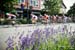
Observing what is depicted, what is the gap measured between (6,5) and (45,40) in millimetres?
42171

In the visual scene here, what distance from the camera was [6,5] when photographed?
47.5 metres

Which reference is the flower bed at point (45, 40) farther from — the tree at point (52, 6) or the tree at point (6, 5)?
the tree at point (52, 6)

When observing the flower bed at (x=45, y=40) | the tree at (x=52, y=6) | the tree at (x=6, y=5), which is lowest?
the tree at (x=52, y=6)

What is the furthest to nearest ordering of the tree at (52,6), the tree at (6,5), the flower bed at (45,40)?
the tree at (52,6), the tree at (6,5), the flower bed at (45,40)

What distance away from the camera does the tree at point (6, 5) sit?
155 ft

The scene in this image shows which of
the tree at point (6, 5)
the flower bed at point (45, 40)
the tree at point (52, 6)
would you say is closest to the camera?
the flower bed at point (45, 40)

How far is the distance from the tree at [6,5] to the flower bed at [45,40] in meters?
41.2

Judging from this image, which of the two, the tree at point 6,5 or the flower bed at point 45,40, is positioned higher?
the flower bed at point 45,40

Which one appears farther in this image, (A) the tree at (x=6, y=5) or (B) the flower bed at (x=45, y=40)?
(A) the tree at (x=6, y=5)

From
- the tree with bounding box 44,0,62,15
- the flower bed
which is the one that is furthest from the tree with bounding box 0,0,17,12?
the flower bed

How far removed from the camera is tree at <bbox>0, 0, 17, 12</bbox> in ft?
155

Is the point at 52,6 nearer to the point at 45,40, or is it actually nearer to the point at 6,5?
the point at 6,5

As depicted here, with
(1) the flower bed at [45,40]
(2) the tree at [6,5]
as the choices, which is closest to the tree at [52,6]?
(2) the tree at [6,5]

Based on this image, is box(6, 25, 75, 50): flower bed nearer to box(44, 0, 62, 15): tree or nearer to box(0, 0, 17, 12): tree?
box(0, 0, 17, 12): tree
